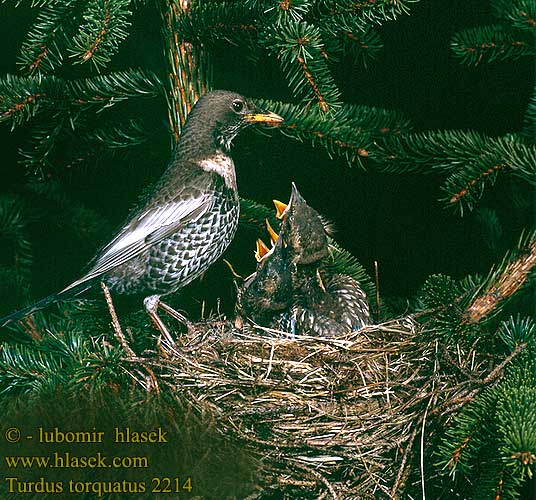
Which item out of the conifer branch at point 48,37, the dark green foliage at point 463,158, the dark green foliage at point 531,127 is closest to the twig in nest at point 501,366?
the dark green foliage at point 463,158

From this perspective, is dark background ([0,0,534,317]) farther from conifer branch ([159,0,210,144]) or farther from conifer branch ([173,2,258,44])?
conifer branch ([173,2,258,44])

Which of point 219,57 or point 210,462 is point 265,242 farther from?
point 210,462

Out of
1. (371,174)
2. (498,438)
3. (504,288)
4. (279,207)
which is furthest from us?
(371,174)

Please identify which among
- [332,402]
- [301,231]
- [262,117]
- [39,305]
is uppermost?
[262,117]

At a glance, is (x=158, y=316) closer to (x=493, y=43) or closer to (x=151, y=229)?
(x=151, y=229)

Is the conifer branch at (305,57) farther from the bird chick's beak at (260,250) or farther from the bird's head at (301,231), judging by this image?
the bird chick's beak at (260,250)

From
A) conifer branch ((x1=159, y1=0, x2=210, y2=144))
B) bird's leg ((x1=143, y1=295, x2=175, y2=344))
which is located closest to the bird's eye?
conifer branch ((x1=159, y1=0, x2=210, y2=144))

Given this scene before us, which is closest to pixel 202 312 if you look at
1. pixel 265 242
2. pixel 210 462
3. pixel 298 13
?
pixel 265 242

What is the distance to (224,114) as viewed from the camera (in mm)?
2434

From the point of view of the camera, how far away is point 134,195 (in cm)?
275

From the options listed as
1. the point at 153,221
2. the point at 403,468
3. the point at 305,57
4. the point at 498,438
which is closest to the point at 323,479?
the point at 403,468

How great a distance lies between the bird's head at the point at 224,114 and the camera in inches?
94.5

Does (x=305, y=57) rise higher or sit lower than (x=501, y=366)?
higher

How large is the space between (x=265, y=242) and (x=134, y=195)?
0.52 m
